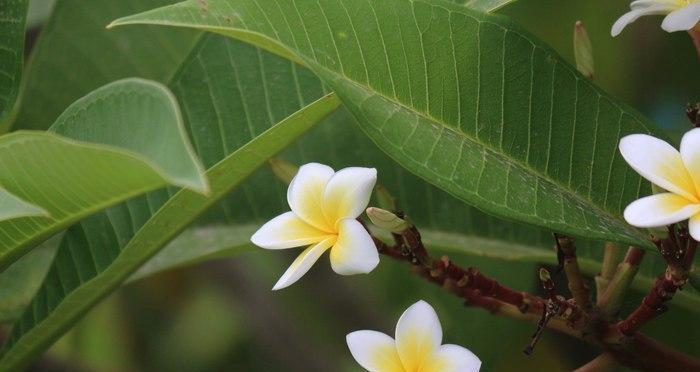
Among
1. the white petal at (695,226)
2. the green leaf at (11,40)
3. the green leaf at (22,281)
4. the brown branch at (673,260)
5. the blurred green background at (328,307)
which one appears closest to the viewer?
the white petal at (695,226)

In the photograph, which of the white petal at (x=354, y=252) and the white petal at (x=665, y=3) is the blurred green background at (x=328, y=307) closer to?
the white petal at (x=665, y=3)

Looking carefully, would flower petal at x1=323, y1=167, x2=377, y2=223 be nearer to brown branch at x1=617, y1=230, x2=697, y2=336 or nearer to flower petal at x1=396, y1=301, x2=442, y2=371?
flower petal at x1=396, y1=301, x2=442, y2=371

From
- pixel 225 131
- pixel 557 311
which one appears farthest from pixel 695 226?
pixel 225 131

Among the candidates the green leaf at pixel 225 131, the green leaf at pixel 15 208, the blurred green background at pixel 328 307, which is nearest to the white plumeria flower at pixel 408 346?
the green leaf at pixel 15 208

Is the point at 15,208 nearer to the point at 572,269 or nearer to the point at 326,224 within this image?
the point at 326,224

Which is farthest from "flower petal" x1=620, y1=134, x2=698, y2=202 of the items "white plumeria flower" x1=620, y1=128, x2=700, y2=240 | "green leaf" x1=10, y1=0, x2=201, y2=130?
"green leaf" x1=10, y1=0, x2=201, y2=130

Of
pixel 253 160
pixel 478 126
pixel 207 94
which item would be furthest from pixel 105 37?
pixel 478 126

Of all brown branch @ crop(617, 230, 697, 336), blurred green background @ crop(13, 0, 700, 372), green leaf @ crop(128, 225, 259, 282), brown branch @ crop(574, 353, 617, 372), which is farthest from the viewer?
blurred green background @ crop(13, 0, 700, 372)
